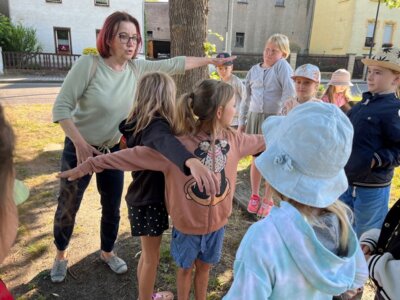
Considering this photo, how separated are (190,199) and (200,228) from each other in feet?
0.62

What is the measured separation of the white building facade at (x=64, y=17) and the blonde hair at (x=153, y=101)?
2285cm

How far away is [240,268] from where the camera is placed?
113 cm

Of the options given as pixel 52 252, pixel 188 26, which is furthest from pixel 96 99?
pixel 188 26

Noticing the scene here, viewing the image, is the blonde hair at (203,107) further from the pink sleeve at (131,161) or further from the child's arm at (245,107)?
the child's arm at (245,107)

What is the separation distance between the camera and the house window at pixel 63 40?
23.3m

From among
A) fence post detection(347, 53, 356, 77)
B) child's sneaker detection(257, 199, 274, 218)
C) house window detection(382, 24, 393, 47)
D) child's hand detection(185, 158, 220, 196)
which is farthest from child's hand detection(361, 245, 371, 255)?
house window detection(382, 24, 393, 47)

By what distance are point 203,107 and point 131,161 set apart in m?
0.52

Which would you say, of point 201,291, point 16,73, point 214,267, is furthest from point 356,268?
point 16,73

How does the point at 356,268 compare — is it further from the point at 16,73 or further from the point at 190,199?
the point at 16,73

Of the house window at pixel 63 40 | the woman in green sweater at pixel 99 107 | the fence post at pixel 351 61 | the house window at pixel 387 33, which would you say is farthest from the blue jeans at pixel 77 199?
the house window at pixel 387 33

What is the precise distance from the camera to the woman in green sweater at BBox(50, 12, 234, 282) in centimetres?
237

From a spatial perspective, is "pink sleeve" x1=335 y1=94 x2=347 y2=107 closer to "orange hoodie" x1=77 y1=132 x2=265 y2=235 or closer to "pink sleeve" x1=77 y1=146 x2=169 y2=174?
"orange hoodie" x1=77 y1=132 x2=265 y2=235

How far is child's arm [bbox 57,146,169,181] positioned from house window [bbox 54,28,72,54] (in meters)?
24.1

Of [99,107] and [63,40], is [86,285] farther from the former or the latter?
[63,40]
